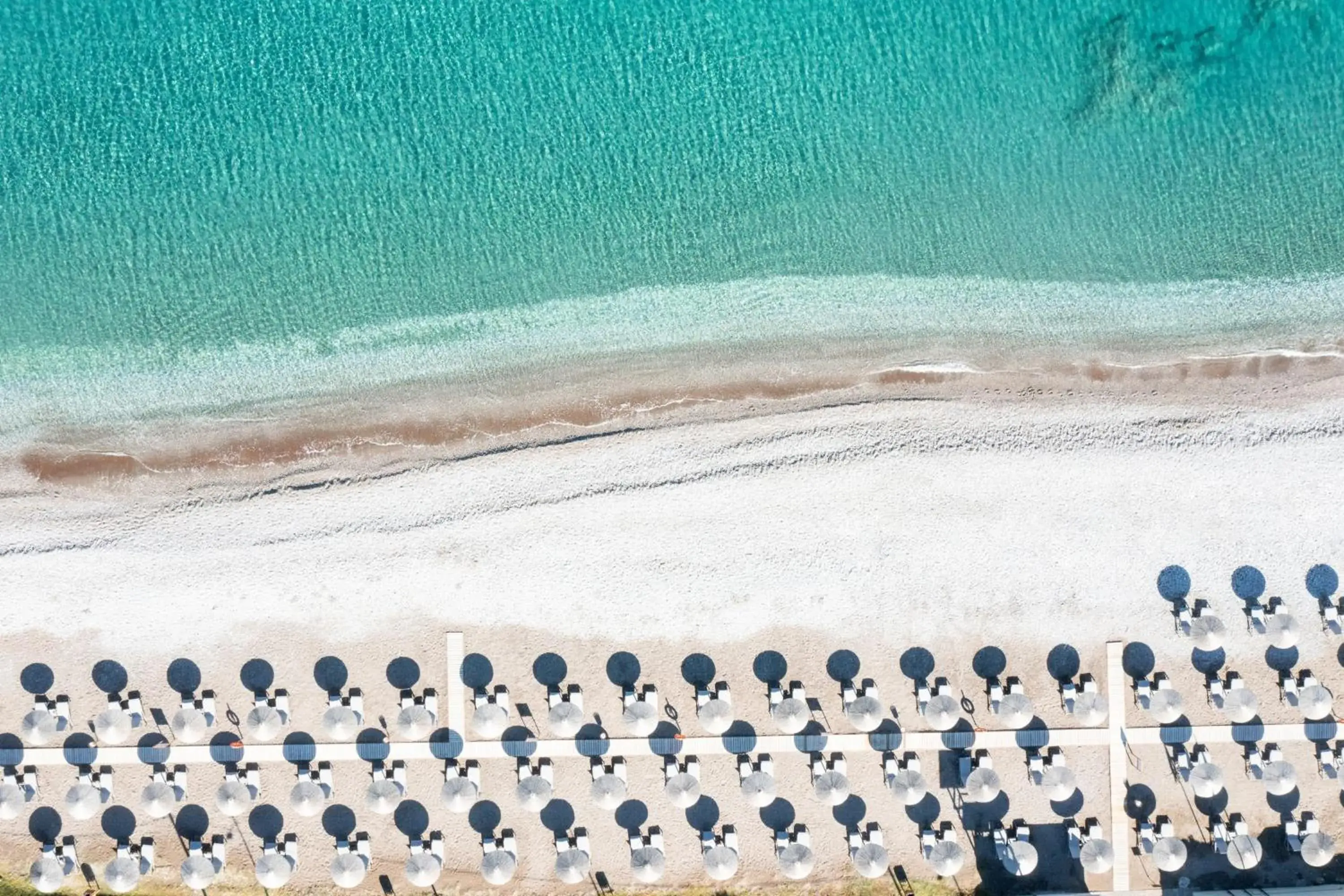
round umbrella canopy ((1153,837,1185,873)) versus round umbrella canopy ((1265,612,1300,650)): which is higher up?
round umbrella canopy ((1265,612,1300,650))

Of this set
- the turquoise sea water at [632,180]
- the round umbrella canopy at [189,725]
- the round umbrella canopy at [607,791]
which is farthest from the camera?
the turquoise sea water at [632,180]

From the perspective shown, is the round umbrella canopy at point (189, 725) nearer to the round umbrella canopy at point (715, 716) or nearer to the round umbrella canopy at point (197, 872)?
the round umbrella canopy at point (197, 872)

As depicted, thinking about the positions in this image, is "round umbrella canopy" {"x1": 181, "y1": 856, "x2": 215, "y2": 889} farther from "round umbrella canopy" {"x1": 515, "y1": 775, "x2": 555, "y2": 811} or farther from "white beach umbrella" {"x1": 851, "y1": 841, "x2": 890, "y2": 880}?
"white beach umbrella" {"x1": 851, "y1": 841, "x2": 890, "y2": 880}

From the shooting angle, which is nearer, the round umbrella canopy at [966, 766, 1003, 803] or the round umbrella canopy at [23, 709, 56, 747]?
the round umbrella canopy at [966, 766, 1003, 803]

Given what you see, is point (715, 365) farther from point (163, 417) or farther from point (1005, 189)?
point (163, 417)

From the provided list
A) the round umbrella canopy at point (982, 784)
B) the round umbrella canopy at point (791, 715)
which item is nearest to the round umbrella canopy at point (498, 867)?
the round umbrella canopy at point (791, 715)

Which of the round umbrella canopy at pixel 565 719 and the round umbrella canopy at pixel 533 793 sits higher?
the round umbrella canopy at pixel 565 719

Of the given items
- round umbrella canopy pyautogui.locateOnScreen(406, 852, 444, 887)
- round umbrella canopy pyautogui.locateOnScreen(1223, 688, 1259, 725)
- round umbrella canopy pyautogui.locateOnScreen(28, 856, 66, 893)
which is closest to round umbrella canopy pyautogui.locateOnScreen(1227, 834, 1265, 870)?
round umbrella canopy pyautogui.locateOnScreen(1223, 688, 1259, 725)

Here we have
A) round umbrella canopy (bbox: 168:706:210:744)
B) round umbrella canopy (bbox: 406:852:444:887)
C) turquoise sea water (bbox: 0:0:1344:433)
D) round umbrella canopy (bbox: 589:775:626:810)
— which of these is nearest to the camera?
round umbrella canopy (bbox: 589:775:626:810)
